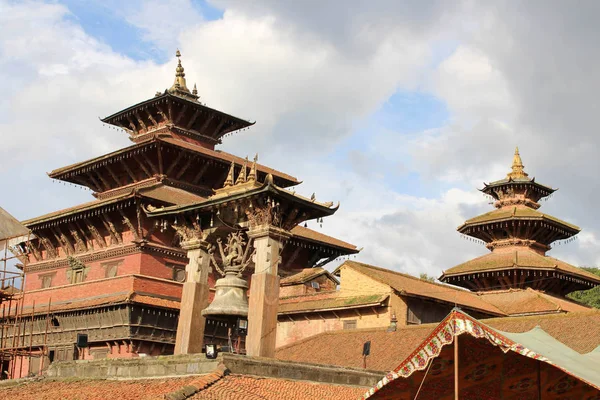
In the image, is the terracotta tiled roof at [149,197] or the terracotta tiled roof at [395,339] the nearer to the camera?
the terracotta tiled roof at [395,339]

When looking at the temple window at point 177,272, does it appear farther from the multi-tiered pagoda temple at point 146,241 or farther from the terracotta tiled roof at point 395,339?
the terracotta tiled roof at point 395,339

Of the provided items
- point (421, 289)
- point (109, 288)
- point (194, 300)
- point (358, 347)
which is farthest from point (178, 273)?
point (194, 300)

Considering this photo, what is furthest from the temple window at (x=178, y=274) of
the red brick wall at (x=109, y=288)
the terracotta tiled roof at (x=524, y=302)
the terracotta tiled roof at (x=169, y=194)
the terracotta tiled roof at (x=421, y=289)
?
the terracotta tiled roof at (x=524, y=302)

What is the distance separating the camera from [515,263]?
46.1 meters

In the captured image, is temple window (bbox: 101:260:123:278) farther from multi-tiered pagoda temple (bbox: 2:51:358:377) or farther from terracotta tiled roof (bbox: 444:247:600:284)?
terracotta tiled roof (bbox: 444:247:600:284)

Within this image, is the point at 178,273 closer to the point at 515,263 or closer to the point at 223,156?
the point at 223,156

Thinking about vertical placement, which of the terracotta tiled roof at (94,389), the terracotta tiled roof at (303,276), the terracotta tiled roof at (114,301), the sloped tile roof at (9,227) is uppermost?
the sloped tile roof at (9,227)

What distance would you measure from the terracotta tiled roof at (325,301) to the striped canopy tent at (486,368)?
22.3 m

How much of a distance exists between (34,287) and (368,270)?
16.5 meters

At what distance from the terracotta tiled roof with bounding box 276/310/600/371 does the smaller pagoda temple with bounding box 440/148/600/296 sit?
12853mm

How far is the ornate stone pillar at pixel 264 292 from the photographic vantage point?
2138cm

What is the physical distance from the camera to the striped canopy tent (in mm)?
12289

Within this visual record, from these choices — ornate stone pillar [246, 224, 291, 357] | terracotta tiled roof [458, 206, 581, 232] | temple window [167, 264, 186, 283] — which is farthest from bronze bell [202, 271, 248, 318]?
terracotta tiled roof [458, 206, 581, 232]

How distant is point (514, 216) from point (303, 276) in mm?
15593
